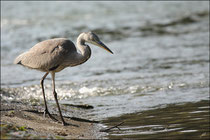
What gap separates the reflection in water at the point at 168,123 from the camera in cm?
531

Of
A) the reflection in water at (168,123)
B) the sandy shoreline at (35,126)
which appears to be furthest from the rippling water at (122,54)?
the sandy shoreline at (35,126)

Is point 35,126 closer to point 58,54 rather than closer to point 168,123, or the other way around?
point 58,54

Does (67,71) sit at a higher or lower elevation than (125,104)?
higher

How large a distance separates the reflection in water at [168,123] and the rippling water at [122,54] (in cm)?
9

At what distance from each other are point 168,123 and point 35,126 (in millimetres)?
1893

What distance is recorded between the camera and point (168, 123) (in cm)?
589

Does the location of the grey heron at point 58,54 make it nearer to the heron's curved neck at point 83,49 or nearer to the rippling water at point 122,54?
the heron's curved neck at point 83,49

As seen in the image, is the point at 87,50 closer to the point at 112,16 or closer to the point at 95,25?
the point at 95,25

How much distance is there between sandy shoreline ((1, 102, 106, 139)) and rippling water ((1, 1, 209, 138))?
21.8 inches

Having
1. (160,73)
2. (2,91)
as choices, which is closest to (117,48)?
(160,73)

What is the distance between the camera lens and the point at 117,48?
1365cm

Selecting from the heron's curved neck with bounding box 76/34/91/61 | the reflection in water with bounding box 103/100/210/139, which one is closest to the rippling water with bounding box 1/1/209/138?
the reflection in water with bounding box 103/100/210/139

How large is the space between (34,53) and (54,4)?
17.6m

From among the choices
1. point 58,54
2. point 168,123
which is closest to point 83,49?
point 58,54
